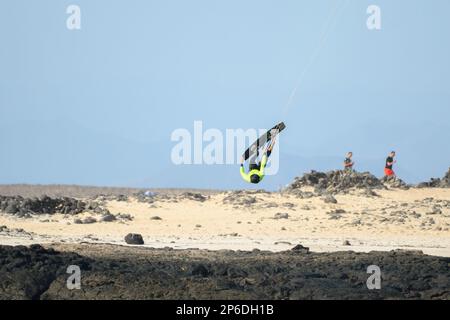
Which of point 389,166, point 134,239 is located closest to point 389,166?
point 389,166

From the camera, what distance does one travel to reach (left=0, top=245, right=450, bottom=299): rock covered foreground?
18344 mm

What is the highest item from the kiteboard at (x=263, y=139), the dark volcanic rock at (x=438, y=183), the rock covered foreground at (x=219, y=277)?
the kiteboard at (x=263, y=139)

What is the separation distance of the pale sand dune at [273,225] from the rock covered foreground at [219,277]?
16.6 feet

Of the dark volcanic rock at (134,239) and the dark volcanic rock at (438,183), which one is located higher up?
the dark volcanic rock at (438,183)

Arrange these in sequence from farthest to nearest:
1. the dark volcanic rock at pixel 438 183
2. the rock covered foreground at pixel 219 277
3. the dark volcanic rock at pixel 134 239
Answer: the dark volcanic rock at pixel 438 183 → the dark volcanic rock at pixel 134 239 → the rock covered foreground at pixel 219 277

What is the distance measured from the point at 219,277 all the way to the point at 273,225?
1261 cm

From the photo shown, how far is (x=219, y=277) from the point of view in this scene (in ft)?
64.2

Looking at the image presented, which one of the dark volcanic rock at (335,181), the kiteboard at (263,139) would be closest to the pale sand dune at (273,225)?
the dark volcanic rock at (335,181)

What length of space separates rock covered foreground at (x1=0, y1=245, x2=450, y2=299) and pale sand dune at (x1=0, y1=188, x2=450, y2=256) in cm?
505

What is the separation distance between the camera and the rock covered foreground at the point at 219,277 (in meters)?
18.3

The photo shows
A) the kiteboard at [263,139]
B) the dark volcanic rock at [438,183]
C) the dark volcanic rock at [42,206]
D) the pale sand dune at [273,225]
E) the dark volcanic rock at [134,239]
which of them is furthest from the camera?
the dark volcanic rock at [438,183]

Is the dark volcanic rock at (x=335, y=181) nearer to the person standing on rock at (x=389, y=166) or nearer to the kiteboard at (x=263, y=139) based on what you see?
the person standing on rock at (x=389, y=166)

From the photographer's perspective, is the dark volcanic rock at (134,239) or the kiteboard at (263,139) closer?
the kiteboard at (263,139)

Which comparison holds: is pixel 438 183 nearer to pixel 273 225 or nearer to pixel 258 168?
pixel 273 225
